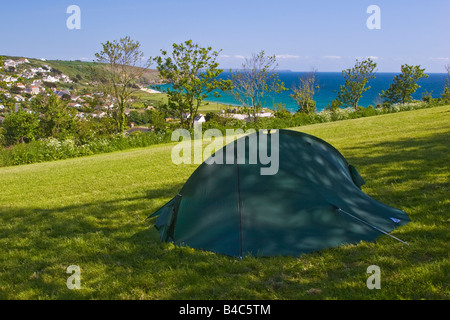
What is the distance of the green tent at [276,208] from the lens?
14.2 ft

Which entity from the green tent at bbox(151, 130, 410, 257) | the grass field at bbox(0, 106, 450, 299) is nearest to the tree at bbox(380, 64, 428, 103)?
the grass field at bbox(0, 106, 450, 299)

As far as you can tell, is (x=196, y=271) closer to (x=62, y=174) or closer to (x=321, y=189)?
(x=321, y=189)

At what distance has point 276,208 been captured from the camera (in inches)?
176

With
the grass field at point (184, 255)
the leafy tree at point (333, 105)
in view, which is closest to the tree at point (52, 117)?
the leafy tree at point (333, 105)

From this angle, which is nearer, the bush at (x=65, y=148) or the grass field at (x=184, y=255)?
the grass field at (x=184, y=255)

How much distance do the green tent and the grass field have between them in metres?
0.17

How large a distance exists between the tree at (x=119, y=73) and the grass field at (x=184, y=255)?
66.7 feet

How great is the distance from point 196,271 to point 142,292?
65 cm

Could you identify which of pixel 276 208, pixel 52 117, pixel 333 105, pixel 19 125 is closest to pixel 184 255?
pixel 276 208

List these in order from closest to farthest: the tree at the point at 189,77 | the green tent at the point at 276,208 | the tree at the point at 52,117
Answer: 1. the green tent at the point at 276,208
2. the tree at the point at 189,77
3. the tree at the point at 52,117

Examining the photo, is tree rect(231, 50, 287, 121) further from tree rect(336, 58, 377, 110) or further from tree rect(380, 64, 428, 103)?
tree rect(380, 64, 428, 103)

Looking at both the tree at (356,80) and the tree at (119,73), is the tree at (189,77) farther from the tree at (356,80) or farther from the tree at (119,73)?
the tree at (356,80)

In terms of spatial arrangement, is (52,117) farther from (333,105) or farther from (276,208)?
(276,208)
